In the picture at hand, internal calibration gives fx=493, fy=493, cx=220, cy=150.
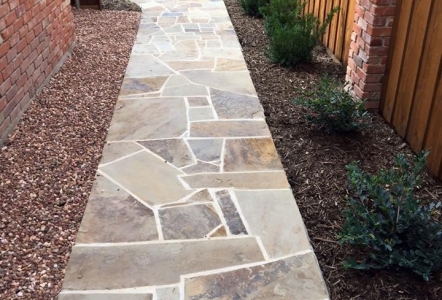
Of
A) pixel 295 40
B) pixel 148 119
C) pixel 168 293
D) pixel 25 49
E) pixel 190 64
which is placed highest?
pixel 25 49

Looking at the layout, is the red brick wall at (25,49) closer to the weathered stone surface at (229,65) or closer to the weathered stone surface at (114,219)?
the weathered stone surface at (114,219)

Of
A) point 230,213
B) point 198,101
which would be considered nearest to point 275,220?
point 230,213

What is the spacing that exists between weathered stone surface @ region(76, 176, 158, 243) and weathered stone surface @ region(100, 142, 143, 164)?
36 cm

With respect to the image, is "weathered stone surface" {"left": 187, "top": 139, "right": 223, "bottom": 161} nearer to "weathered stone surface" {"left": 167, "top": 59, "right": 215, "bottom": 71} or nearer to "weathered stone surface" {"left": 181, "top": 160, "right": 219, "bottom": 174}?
"weathered stone surface" {"left": 181, "top": 160, "right": 219, "bottom": 174}

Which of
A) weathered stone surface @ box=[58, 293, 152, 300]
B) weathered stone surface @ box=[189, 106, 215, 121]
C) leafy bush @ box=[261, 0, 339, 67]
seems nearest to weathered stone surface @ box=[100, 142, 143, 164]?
weathered stone surface @ box=[189, 106, 215, 121]

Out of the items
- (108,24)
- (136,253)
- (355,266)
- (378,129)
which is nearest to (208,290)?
(136,253)

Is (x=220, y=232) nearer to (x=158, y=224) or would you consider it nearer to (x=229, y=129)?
(x=158, y=224)

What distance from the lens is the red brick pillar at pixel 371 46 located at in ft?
12.2

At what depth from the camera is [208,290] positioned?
7.50 ft

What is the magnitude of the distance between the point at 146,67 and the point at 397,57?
8.85 feet

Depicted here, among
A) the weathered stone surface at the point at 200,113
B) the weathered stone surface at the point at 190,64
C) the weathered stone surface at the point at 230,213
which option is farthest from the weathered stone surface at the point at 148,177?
the weathered stone surface at the point at 190,64

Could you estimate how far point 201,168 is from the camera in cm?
335

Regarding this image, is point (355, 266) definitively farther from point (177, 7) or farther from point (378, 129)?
point (177, 7)

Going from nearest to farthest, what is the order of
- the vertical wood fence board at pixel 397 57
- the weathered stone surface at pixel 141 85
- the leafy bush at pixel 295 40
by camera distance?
the vertical wood fence board at pixel 397 57
the weathered stone surface at pixel 141 85
the leafy bush at pixel 295 40
